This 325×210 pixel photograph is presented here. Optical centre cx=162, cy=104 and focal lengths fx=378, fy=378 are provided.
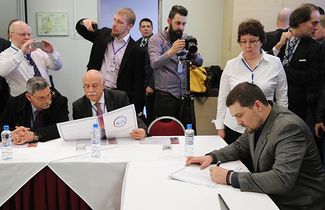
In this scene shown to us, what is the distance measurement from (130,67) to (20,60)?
91cm

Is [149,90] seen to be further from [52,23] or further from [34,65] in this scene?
[52,23]

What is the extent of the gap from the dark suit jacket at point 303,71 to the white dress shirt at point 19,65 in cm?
204

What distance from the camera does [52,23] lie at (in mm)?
5113

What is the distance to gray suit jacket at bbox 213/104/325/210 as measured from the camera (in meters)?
1.66

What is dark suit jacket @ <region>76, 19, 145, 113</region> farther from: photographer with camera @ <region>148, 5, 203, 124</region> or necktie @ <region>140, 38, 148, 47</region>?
necktie @ <region>140, 38, 148, 47</region>

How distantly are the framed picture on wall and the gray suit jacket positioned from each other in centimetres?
393

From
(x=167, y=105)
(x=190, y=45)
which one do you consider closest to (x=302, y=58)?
(x=190, y=45)

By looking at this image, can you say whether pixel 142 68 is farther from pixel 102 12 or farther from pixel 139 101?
pixel 102 12

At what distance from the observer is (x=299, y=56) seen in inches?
117

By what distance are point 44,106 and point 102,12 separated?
2.93 meters

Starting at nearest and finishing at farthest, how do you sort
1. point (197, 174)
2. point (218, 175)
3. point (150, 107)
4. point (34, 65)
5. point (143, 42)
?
point (218, 175) < point (197, 174) < point (34, 65) < point (150, 107) < point (143, 42)

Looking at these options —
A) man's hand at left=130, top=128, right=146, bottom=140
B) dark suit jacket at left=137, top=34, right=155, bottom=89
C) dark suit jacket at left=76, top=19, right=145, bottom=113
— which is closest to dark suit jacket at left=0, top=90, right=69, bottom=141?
man's hand at left=130, top=128, right=146, bottom=140

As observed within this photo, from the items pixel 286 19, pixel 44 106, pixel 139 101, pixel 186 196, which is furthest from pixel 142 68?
pixel 186 196

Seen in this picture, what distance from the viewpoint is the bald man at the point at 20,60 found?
305 centimetres
